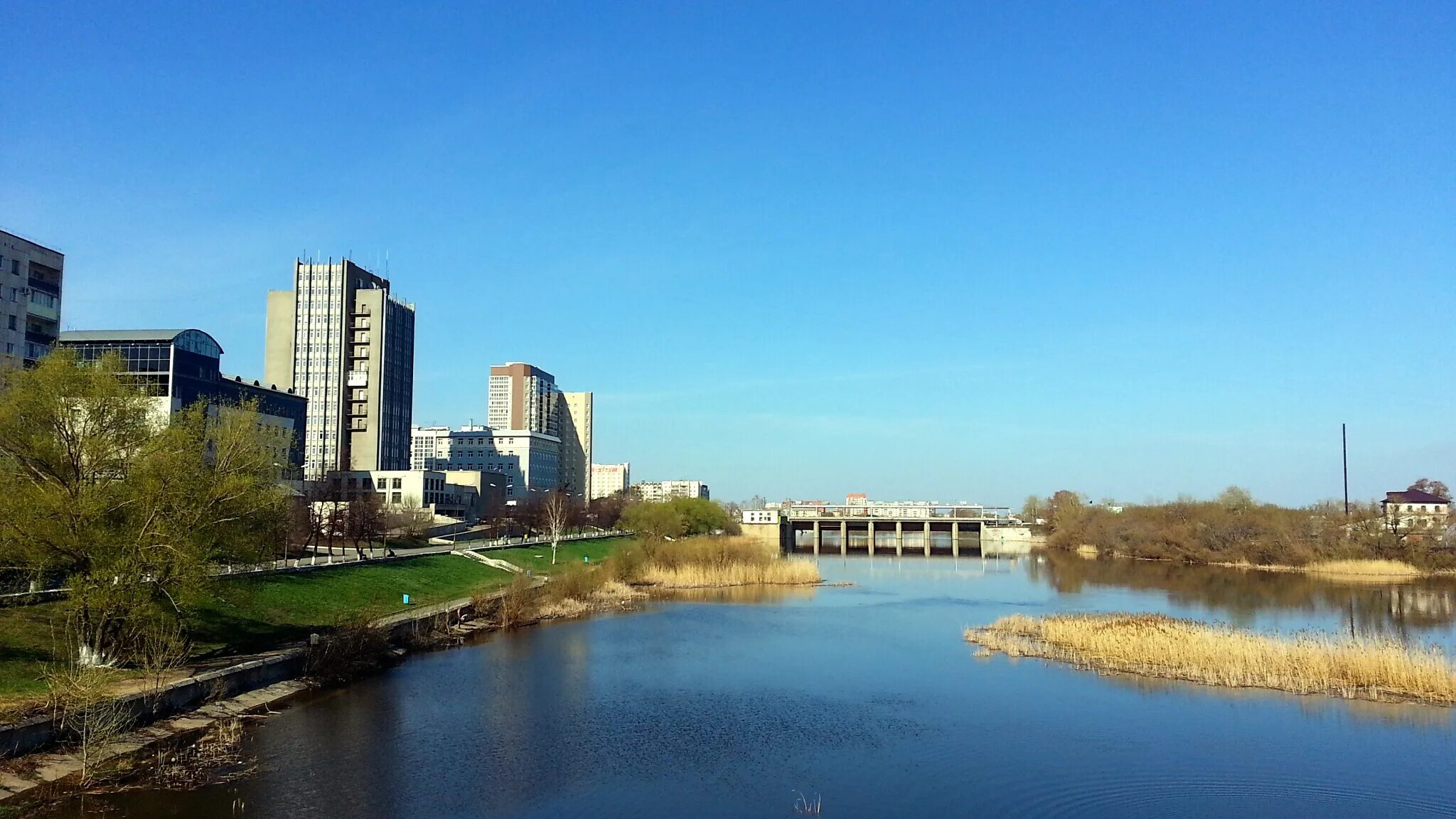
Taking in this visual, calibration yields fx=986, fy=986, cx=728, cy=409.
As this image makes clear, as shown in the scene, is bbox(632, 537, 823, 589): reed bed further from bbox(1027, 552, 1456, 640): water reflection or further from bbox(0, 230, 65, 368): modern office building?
bbox(0, 230, 65, 368): modern office building

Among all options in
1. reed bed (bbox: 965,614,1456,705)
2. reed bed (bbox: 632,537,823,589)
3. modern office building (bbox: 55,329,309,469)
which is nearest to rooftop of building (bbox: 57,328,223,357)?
modern office building (bbox: 55,329,309,469)

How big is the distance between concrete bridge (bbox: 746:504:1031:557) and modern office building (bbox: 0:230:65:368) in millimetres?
86873

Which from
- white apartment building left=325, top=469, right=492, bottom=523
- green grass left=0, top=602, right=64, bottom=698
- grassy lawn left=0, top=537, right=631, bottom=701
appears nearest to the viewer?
green grass left=0, top=602, right=64, bottom=698

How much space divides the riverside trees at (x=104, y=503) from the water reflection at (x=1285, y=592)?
4427 centimetres

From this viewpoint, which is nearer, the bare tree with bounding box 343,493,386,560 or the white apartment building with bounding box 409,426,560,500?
the bare tree with bounding box 343,493,386,560

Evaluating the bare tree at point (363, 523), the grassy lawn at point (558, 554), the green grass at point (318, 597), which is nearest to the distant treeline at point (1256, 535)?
the grassy lawn at point (558, 554)

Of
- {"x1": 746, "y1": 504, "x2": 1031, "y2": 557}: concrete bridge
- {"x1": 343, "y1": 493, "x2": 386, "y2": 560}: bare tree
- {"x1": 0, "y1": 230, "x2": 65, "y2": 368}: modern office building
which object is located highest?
{"x1": 0, "y1": 230, "x2": 65, "y2": 368}: modern office building

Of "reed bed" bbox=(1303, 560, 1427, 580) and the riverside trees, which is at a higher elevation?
the riverside trees

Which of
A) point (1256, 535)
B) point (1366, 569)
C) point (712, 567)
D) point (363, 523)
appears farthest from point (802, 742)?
point (1256, 535)

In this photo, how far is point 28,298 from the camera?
235ft

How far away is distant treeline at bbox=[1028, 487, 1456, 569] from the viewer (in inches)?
3103

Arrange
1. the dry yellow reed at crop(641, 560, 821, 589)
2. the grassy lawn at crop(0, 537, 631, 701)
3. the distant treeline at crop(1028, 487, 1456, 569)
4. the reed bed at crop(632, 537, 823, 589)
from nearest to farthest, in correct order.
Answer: the grassy lawn at crop(0, 537, 631, 701) < the dry yellow reed at crop(641, 560, 821, 589) < the reed bed at crop(632, 537, 823, 589) < the distant treeline at crop(1028, 487, 1456, 569)

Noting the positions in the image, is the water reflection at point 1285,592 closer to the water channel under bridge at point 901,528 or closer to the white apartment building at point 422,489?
the water channel under bridge at point 901,528

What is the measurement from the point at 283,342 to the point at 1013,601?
99.7 meters
